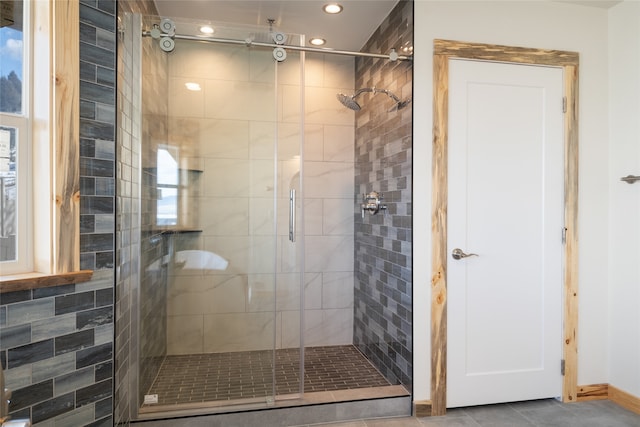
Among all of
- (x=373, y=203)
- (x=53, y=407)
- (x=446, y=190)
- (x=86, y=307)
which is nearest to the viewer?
(x=53, y=407)

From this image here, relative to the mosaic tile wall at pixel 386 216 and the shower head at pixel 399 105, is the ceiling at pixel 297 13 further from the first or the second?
the shower head at pixel 399 105

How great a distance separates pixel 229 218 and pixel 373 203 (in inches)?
45.4

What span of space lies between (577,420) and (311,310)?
198 cm

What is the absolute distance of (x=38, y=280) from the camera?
1560mm

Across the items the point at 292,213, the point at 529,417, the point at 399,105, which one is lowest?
the point at 529,417

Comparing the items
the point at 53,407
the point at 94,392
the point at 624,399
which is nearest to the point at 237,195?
the point at 94,392

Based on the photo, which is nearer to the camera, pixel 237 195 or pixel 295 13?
pixel 237 195

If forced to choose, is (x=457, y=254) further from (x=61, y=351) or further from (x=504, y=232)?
(x=61, y=351)

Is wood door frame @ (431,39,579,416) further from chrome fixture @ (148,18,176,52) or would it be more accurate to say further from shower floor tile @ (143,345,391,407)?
chrome fixture @ (148,18,176,52)

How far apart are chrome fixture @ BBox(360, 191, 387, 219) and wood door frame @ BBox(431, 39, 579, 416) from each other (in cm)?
54

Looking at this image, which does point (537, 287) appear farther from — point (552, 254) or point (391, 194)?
point (391, 194)

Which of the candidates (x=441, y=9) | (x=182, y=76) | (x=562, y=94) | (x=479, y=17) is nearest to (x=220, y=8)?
(x=182, y=76)

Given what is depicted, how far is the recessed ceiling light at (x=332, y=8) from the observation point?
2557 mm

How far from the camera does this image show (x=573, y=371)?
8.34ft
